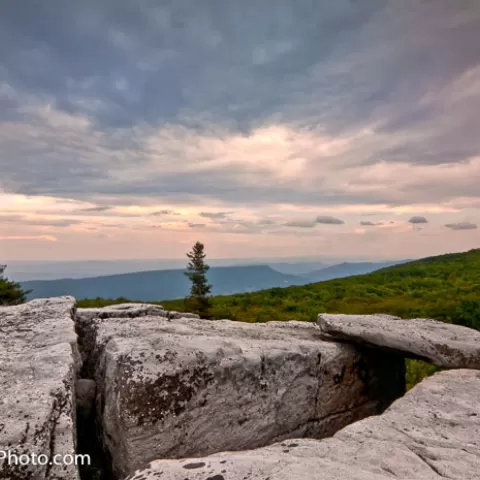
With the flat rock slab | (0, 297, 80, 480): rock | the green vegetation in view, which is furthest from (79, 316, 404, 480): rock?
the green vegetation

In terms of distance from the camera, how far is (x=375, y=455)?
6.73 meters

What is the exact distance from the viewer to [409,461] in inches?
261

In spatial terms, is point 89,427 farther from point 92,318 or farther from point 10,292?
point 10,292

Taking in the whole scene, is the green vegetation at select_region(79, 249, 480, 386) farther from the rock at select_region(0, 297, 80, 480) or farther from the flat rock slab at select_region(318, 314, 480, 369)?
the rock at select_region(0, 297, 80, 480)

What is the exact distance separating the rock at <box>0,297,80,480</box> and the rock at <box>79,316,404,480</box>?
1075 mm

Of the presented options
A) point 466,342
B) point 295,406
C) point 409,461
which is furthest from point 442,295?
point 409,461

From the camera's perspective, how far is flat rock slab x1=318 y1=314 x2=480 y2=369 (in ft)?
39.2

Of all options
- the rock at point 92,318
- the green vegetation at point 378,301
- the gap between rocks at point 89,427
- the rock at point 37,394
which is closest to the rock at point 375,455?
the rock at point 37,394

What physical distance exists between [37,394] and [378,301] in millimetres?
28640

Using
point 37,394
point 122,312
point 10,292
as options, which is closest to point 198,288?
point 10,292

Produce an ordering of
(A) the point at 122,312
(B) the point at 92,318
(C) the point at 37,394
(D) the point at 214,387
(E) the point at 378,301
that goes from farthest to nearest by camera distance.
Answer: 1. (E) the point at 378,301
2. (A) the point at 122,312
3. (B) the point at 92,318
4. (D) the point at 214,387
5. (C) the point at 37,394

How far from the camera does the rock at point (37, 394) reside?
6973 mm

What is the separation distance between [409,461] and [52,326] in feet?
28.7

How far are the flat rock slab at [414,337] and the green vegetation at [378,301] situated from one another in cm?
939
